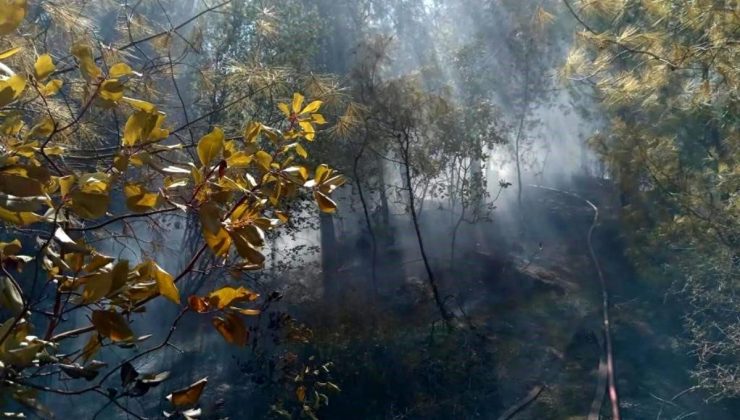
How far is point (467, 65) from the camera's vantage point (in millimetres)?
21422

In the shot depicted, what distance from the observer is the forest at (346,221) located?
218 cm

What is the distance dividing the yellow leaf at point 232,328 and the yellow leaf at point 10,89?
2.53ft

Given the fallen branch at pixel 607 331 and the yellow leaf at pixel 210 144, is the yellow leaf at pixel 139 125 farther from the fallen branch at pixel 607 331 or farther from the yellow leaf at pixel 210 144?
the fallen branch at pixel 607 331

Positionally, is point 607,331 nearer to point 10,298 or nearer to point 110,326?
point 110,326

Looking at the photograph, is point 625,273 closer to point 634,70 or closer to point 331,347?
point 331,347

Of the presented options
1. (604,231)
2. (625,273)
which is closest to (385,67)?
(625,273)

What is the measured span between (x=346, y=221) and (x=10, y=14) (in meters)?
18.9

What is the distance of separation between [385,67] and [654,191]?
17.2 feet

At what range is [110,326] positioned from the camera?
1.88 metres

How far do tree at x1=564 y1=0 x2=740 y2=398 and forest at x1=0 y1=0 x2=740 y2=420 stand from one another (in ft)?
0.15

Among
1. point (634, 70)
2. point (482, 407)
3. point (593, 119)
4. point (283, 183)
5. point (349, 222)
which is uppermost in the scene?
point (593, 119)

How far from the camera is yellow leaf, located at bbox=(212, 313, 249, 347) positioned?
218cm

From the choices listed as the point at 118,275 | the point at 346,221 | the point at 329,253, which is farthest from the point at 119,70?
the point at 346,221

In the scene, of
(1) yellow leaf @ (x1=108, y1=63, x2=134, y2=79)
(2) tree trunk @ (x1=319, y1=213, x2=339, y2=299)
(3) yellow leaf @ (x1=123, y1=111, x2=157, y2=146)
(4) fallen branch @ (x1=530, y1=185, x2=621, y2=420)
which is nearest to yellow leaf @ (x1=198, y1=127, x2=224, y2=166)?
(3) yellow leaf @ (x1=123, y1=111, x2=157, y2=146)
